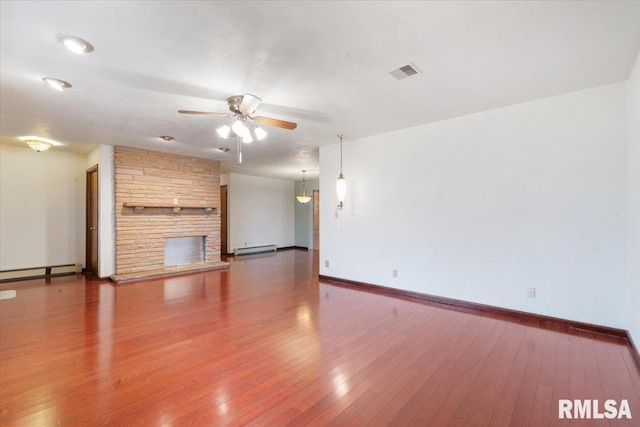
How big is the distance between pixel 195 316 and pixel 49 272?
189 inches

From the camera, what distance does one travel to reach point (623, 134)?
117 inches

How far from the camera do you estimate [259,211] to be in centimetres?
965

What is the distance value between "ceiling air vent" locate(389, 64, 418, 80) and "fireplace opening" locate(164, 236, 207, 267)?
579cm

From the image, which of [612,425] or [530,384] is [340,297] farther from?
[612,425]

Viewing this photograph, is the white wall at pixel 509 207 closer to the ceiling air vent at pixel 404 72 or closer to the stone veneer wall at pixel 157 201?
the ceiling air vent at pixel 404 72

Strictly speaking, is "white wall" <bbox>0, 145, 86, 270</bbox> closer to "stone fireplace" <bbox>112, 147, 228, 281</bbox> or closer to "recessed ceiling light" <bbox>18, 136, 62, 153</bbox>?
"recessed ceiling light" <bbox>18, 136, 62, 153</bbox>

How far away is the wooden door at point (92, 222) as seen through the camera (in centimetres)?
594

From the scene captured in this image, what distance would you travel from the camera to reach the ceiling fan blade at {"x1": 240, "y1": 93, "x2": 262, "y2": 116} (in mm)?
2838

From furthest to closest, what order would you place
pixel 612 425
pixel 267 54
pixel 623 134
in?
pixel 623 134 → pixel 267 54 → pixel 612 425

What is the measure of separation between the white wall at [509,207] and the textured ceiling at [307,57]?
0.33m

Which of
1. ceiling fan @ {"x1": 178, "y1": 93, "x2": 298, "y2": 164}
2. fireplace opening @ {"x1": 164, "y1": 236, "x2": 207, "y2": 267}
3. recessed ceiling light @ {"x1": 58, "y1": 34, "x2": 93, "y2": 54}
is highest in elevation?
recessed ceiling light @ {"x1": 58, "y1": 34, "x2": 93, "y2": 54}

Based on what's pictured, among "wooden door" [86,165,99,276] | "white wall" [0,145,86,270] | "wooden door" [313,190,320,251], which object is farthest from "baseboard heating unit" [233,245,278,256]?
"white wall" [0,145,86,270]

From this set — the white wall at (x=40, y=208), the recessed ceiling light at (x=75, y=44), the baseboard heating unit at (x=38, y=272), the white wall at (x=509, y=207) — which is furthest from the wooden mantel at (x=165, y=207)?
the recessed ceiling light at (x=75, y=44)

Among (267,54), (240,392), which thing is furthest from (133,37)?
(240,392)
